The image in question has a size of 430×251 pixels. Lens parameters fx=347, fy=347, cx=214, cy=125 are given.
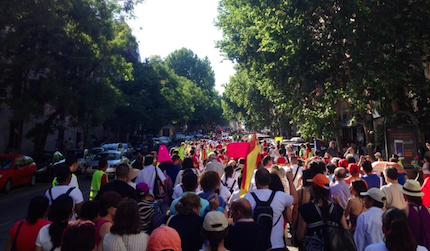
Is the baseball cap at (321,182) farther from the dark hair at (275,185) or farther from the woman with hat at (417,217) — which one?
the woman with hat at (417,217)

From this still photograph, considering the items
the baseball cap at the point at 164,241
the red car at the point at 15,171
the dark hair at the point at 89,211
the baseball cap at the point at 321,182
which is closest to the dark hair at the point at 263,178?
the baseball cap at the point at 321,182

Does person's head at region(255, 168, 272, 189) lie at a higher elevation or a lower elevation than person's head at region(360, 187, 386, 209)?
higher

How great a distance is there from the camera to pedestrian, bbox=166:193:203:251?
3.65 m

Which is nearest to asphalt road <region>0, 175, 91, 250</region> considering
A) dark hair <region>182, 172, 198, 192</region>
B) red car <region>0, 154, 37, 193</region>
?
red car <region>0, 154, 37, 193</region>

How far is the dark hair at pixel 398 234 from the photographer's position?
9.21 feet

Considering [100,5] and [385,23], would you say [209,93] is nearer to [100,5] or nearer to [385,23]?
[100,5]

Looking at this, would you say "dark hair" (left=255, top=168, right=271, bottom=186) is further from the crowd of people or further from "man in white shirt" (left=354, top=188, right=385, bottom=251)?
"man in white shirt" (left=354, top=188, right=385, bottom=251)

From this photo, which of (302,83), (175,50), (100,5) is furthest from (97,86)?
(175,50)

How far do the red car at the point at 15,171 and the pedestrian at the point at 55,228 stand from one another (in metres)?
12.7

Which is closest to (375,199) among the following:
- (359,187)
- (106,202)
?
(359,187)

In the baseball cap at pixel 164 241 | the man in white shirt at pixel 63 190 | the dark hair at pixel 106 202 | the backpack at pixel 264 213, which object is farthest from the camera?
the man in white shirt at pixel 63 190

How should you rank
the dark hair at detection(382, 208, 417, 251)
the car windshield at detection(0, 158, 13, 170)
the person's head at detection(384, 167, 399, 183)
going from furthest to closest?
the car windshield at detection(0, 158, 13, 170)
the person's head at detection(384, 167, 399, 183)
the dark hair at detection(382, 208, 417, 251)

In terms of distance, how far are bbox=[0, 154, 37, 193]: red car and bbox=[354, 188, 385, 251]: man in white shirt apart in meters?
14.4

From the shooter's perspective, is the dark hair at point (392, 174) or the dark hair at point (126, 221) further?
the dark hair at point (392, 174)
